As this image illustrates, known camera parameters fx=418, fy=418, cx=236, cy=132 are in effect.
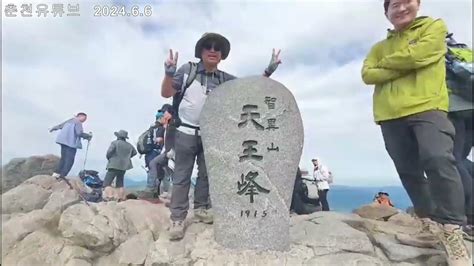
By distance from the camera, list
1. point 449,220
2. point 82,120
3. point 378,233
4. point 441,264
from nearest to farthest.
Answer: point 449,220 < point 441,264 < point 378,233 < point 82,120

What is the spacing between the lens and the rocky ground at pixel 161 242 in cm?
251

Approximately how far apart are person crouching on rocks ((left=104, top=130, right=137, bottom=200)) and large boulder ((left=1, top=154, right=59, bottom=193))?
244 cm

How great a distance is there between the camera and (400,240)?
2.70 meters

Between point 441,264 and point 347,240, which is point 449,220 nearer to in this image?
point 441,264

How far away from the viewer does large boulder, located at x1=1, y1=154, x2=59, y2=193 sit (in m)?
7.07

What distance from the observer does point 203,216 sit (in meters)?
3.05

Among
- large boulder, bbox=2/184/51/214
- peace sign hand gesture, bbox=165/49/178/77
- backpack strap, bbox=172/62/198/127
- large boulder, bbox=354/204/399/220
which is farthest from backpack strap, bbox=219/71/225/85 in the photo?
large boulder, bbox=2/184/51/214

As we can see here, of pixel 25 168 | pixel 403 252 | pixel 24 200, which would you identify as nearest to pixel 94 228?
pixel 24 200

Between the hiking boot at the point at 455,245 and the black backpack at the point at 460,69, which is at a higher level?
the black backpack at the point at 460,69

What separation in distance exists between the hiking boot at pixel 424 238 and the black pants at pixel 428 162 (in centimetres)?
7

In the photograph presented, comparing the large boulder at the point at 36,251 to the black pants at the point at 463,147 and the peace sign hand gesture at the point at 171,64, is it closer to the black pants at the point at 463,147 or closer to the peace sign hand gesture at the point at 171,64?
the peace sign hand gesture at the point at 171,64

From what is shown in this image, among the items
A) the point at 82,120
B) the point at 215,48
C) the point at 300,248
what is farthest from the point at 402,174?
the point at 82,120

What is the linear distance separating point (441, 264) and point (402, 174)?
56 cm

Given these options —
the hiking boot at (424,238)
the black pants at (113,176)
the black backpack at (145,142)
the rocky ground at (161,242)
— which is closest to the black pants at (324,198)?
the rocky ground at (161,242)
